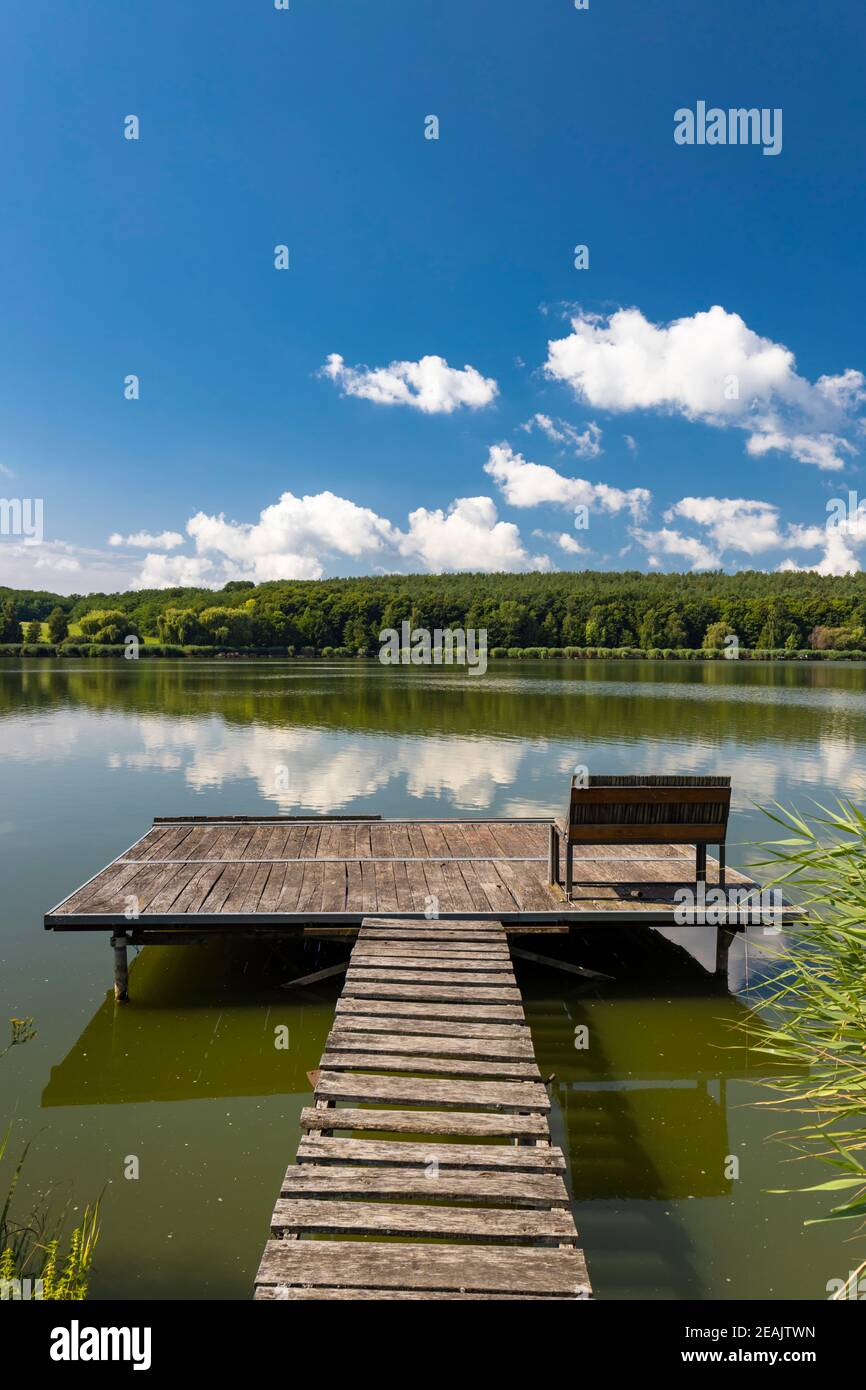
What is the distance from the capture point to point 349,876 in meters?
8.06

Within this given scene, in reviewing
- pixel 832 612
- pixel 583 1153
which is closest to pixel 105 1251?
pixel 583 1153

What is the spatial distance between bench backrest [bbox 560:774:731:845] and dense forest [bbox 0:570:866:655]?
297 ft

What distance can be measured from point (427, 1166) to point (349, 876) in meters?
4.38

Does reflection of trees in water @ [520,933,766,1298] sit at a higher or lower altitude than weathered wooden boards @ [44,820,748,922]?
lower

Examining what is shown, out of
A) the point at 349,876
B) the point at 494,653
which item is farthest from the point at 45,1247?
the point at 494,653

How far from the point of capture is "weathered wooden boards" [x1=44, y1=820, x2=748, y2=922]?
23.0 ft

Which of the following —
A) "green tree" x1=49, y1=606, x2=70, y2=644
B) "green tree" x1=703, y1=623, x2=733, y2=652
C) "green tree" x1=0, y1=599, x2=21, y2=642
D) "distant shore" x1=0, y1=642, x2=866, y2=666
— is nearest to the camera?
"distant shore" x1=0, y1=642, x2=866, y2=666

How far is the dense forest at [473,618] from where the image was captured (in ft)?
323

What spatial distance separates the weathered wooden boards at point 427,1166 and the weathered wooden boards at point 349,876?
0.71m

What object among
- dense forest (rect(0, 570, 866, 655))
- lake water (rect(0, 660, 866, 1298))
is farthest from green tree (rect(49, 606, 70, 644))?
lake water (rect(0, 660, 866, 1298))

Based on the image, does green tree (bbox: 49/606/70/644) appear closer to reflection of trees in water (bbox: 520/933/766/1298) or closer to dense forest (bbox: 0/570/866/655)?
dense forest (bbox: 0/570/866/655)

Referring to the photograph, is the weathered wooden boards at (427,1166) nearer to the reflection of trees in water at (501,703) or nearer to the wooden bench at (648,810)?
the wooden bench at (648,810)

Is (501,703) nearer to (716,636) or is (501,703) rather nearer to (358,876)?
(358,876)
